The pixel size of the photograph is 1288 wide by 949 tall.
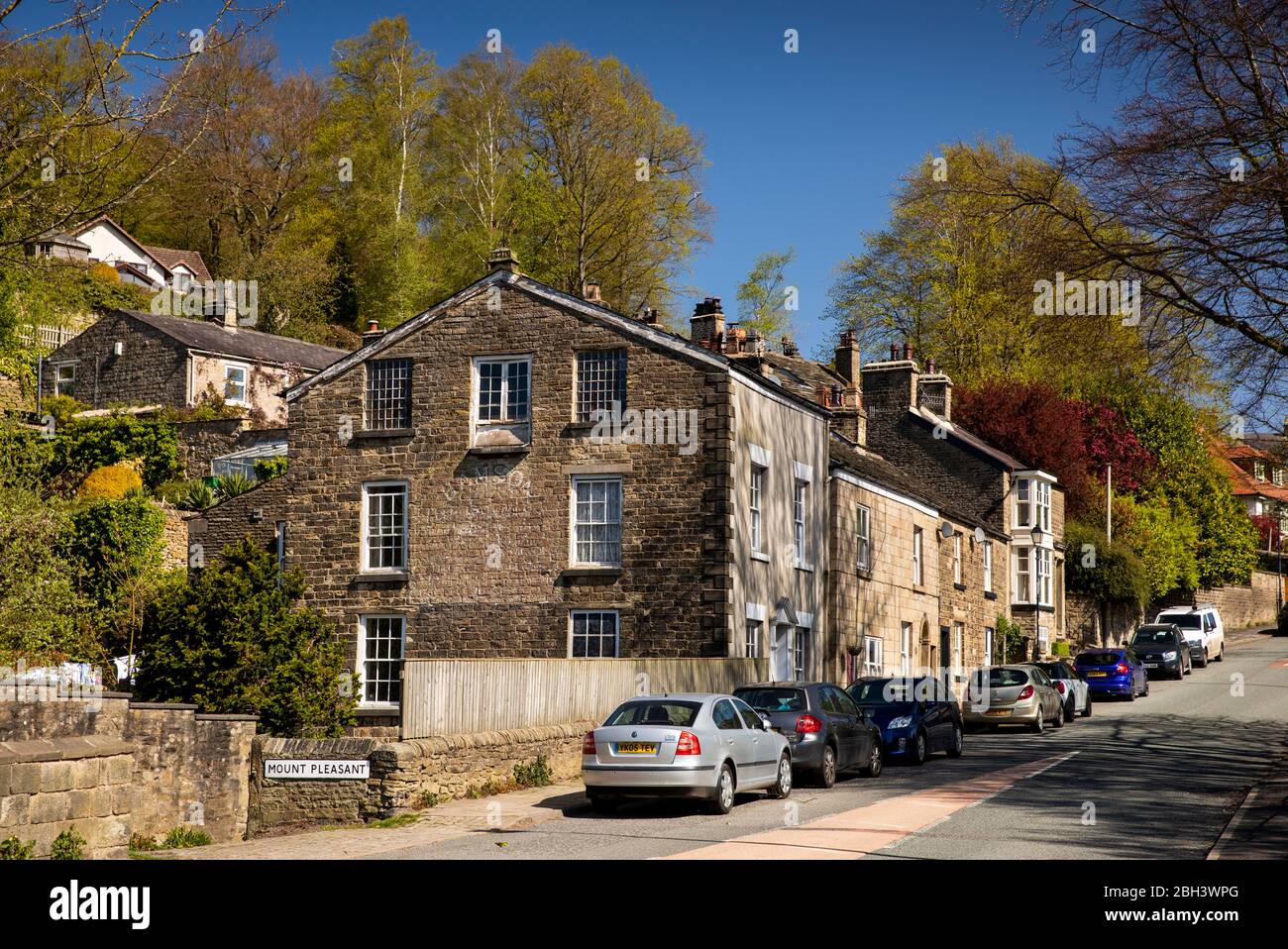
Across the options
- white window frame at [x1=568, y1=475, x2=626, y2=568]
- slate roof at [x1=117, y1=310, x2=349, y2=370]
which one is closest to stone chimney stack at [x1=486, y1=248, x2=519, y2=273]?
white window frame at [x1=568, y1=475, x2=626, y2=568]

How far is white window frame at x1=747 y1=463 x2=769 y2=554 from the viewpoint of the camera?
30.6 metres

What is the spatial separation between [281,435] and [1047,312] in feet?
105

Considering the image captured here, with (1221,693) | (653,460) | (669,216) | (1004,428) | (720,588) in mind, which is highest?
(669,216)

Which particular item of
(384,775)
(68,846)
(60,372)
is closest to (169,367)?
(60,372)

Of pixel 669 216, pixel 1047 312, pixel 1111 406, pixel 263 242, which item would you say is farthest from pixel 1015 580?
pixel 263 242

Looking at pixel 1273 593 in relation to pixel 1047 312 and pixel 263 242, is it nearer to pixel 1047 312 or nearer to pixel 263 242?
pixel 263 242

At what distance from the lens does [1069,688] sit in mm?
36375

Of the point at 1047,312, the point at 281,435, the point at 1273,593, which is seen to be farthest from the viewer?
the point at 1273,593

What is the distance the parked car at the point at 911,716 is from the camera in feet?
84.9

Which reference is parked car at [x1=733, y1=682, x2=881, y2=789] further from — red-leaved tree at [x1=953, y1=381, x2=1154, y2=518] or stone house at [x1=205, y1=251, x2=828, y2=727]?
red-leaved tree at [x1=953, y1=381, x2=1154, y2=518]
